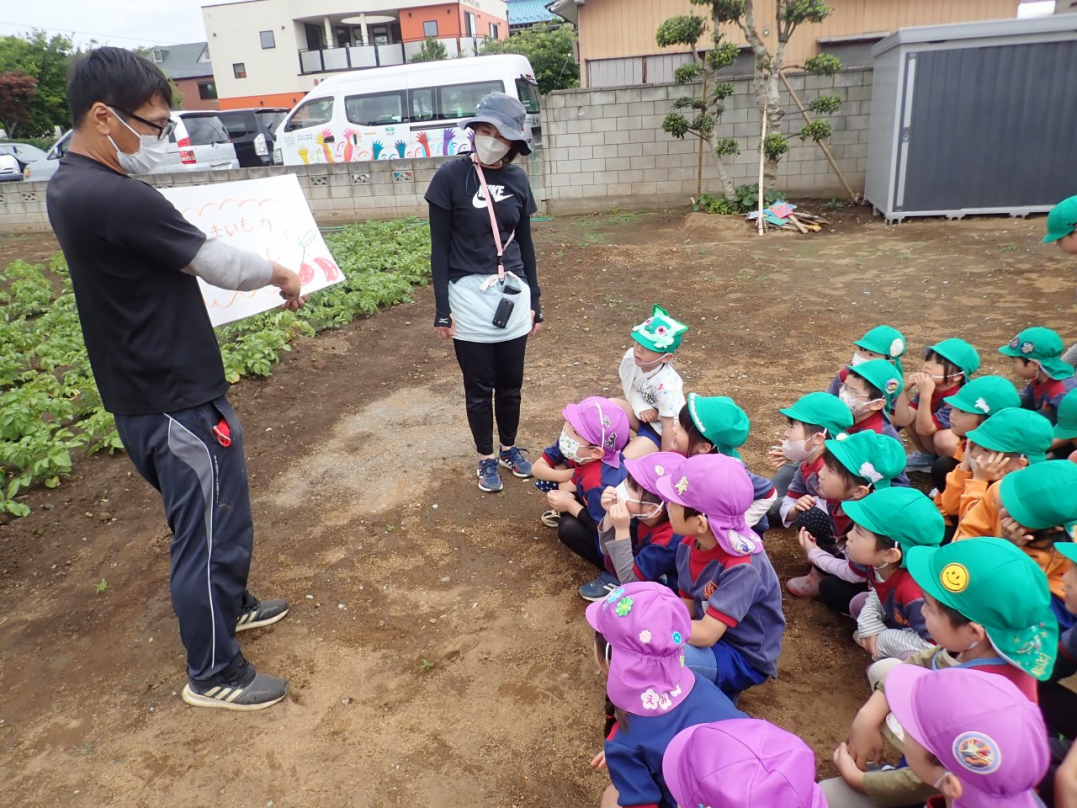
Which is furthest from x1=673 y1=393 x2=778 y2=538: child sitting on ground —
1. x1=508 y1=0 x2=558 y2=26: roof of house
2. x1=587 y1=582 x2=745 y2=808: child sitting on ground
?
x1=508 y1=0 x2=558 y2=26: roof of house

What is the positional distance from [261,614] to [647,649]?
72.6 inches

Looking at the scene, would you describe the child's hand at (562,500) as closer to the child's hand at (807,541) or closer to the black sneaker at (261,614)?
the child's hand at (807,541)

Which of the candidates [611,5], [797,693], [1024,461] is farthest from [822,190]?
[797,693]

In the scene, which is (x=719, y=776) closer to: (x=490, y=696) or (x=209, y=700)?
(x=490, y=696)

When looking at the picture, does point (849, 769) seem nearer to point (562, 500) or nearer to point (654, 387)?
→ point (562, 500)

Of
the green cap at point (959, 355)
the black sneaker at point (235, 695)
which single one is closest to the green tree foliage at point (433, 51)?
the green cap at point (959, 355)

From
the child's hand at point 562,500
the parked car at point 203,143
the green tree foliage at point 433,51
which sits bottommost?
the child's hand at point 562,500

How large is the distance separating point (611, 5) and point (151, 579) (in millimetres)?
13985

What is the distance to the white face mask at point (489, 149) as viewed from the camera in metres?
3.32

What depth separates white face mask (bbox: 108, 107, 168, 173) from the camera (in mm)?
2152

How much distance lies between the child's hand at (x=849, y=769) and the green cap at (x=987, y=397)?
1.84 meters

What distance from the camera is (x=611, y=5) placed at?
13.9 metres

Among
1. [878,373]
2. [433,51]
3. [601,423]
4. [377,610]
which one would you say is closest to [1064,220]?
[878,373]

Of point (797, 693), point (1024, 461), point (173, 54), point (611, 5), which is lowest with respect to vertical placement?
point (797, 693)
